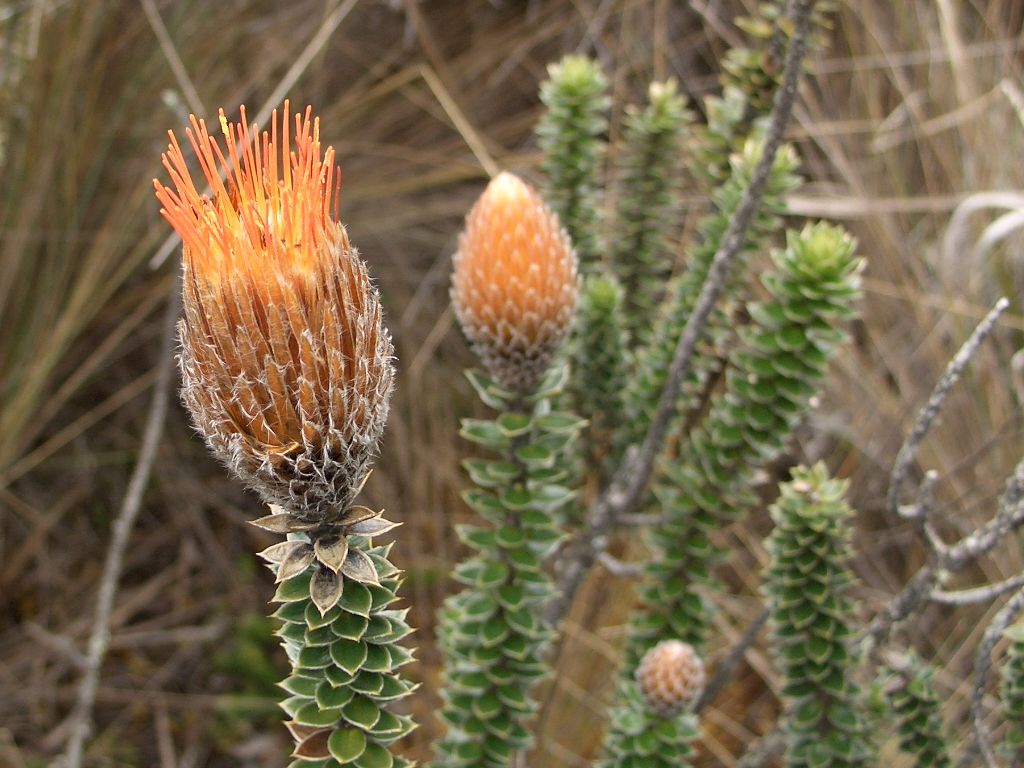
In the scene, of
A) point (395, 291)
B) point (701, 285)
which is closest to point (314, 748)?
point (701, 285)

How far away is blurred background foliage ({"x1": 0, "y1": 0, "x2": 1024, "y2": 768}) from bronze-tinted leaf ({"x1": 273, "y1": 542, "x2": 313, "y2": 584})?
155 centimetres

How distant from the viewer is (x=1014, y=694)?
139 cm

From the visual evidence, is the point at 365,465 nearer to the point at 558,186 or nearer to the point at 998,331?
the point at 558,186

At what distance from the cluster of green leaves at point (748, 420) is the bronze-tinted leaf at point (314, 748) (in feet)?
2.61

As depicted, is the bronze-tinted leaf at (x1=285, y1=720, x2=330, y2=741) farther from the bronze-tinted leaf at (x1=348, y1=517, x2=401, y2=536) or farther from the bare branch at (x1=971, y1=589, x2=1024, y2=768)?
the bare branch at (x1=971, y1=589, x2=1024, y2=768)

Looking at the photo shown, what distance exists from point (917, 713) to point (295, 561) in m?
1.05

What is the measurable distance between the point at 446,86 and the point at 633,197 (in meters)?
1.61

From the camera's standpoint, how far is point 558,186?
1977mm

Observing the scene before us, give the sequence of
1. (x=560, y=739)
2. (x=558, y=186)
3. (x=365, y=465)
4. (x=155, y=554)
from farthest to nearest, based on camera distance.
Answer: (x=155, y=554) → (x=560, y=739) → (x=558, y=186) → (x=365, y=465)

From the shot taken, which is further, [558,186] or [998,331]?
[998,331]

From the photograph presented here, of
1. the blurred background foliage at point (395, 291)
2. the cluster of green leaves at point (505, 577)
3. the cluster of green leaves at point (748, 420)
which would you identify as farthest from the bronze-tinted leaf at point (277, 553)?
the blurred background foliage at point (395, 291)

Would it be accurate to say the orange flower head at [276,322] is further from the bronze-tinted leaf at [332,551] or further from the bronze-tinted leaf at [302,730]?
the bronze-tinted leaf at [302,730]

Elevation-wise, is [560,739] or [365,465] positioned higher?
[365,465]

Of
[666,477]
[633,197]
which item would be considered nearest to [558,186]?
[633,197]
